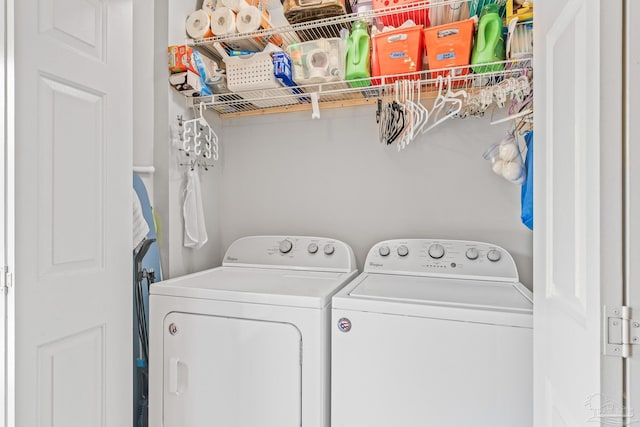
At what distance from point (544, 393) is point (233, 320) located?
108 centimetres

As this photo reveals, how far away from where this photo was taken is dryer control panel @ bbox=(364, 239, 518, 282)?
1703 mm

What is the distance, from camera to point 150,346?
155 cm

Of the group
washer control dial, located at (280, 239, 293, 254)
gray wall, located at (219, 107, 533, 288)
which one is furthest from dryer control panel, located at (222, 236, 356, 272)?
gray wall, located at (219, 107, 533, 288)

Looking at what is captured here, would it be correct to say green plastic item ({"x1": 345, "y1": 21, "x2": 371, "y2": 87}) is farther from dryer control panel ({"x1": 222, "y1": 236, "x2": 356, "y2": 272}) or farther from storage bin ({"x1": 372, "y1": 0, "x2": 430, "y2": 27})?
dryer control panel ({"x1": 222, "y1": 236, "x2": 356, "y2": 272})

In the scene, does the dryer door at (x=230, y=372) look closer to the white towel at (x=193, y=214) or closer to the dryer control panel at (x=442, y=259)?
the white towel at (x=193, y=214)

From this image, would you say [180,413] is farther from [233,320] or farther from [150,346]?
[233,320]

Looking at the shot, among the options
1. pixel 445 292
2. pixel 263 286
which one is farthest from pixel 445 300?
pixel 263 286

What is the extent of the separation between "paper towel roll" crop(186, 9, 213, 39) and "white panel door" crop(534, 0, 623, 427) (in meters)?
1.58

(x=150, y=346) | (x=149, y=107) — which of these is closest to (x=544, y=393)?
(x=150, y=346)

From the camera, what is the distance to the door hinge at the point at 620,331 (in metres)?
0.61

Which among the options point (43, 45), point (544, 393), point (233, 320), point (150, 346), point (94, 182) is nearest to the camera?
point (544, 393)

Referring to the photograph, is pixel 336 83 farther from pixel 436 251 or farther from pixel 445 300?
pixel 445 300

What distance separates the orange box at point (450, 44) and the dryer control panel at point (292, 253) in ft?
3.46

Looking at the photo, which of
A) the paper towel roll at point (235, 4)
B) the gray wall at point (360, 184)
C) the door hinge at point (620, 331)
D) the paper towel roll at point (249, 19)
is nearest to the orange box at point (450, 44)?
the gray wall at point (360, 184)
